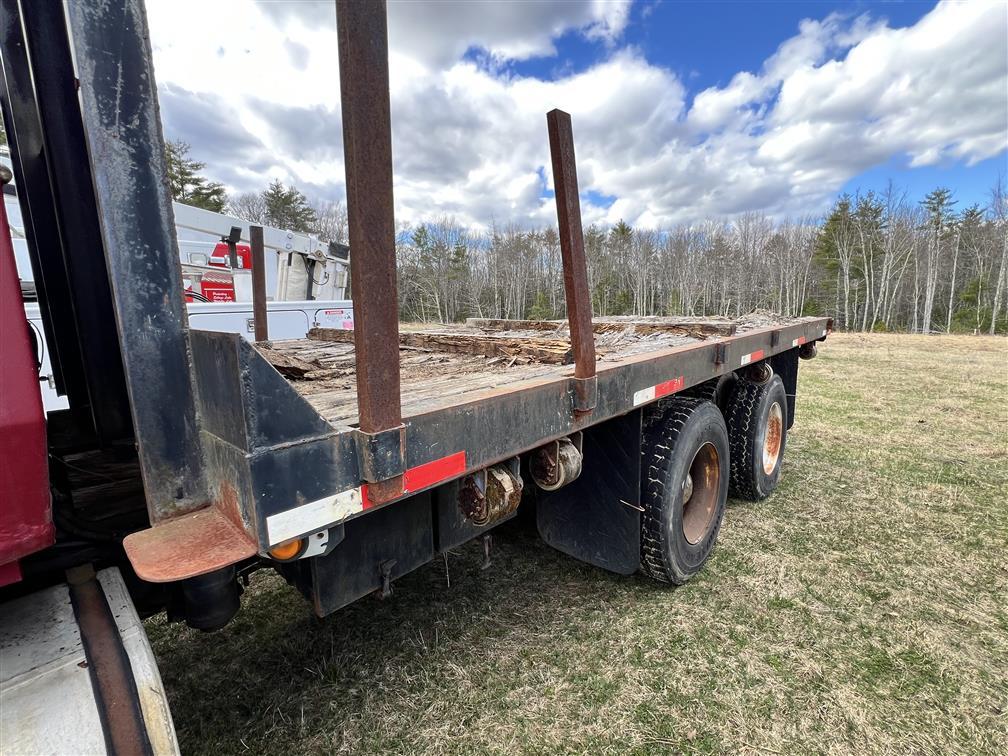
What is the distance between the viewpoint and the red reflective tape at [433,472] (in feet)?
4.62

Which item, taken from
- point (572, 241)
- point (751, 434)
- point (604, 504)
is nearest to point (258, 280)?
point (572, 241)

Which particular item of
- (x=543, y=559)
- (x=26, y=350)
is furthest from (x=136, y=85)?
(x=543, y=559)

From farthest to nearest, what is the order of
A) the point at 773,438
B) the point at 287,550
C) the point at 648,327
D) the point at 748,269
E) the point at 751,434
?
the point at 748,269, the point at 773,438, the point at 751,434, the point at 648,327, the point at 287,550

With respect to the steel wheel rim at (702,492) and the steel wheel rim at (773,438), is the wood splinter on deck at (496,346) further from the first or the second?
the steel wheel rim at (773,438)

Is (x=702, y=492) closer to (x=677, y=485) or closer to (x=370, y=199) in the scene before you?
(x=677, y=485)

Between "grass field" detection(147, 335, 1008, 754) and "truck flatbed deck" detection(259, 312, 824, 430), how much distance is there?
1442 mm

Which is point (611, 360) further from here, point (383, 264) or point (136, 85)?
point (136, 85)

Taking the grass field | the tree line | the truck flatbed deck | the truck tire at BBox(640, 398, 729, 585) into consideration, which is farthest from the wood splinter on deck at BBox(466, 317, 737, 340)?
the tree line

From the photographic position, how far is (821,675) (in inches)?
97.0

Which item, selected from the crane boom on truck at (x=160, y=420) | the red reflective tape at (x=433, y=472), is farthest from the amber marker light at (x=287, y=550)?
the red reflective tape at (x=433, y=472)

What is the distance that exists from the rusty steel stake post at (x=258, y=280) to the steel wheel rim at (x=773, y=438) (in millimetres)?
4148

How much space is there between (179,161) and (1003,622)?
33750mm

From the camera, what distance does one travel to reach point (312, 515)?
1.22 meters

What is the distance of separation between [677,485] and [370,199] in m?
2.32
